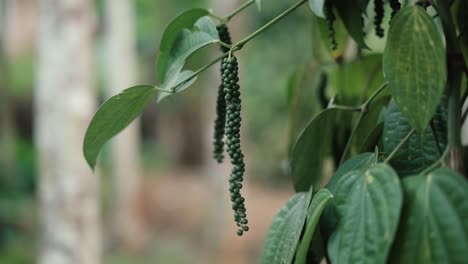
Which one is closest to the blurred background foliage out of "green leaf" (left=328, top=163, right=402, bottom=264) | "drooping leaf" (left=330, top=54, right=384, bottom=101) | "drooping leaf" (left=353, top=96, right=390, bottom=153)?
"drooping leaf" (left=330, top=54, right=384, bottom=101)

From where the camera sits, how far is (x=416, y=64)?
0.47 m

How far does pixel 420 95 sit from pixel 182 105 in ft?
28.8

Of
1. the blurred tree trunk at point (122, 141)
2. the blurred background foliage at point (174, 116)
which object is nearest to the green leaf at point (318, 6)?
the blurred background foliage at point (174, 116)

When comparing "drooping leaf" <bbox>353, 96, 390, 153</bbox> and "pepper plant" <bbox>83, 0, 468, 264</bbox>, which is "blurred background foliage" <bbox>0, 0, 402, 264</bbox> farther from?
"pepper plant" <bbox>83, 0, 468, 264</bbox>

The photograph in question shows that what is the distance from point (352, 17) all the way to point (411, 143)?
0.13 meters

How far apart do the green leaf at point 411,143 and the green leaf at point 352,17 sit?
0.27ft

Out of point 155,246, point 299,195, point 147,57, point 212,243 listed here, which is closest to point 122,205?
point 155,246

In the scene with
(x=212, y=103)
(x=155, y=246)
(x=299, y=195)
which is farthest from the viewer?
(x=155, y=246)

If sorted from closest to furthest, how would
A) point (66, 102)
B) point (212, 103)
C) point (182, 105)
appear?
1. point (66, 102)
2. point (212, 103)
3. point (182, 105)

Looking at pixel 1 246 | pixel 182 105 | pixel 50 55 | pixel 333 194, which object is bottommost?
pixel 333 194

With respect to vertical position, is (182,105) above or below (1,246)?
above

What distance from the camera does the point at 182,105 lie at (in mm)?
9203

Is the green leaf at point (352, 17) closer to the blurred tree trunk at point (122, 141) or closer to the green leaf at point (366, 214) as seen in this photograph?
the green leaf at point (366, 214)

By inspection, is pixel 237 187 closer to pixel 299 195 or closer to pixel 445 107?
pixel 299 195
